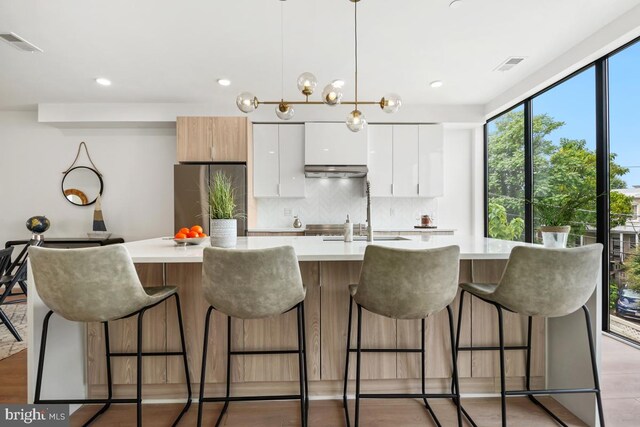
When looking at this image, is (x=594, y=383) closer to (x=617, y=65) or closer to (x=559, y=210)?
(x=559, y=210)

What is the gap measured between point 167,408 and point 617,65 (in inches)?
165

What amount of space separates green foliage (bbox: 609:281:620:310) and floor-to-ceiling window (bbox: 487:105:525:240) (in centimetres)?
123

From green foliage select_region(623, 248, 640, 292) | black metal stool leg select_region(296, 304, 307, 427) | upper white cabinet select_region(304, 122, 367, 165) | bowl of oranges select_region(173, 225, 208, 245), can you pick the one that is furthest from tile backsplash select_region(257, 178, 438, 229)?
black metal stool leg select_region(296, 304, 307, 427)

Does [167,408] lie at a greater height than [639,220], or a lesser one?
lesser

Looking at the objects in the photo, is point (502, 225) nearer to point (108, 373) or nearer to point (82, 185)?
point (108, 373)

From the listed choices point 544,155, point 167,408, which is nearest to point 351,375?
point 167,408

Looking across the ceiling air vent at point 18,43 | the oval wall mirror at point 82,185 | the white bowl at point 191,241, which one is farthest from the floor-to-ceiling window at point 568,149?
the oval wall mirror at point 82,185

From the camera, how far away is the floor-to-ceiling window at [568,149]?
2.98 meters

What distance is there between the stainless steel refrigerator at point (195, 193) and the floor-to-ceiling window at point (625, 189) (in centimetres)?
366

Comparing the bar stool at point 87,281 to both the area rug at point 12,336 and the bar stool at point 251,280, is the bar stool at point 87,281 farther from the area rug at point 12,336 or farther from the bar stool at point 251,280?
the area rug at point 12,336

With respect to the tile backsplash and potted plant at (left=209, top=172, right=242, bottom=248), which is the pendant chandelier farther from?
the tile backsplash

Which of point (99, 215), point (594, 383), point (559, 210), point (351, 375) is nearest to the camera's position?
point (594, 383)

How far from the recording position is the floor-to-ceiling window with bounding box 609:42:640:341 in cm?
266

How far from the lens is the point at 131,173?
4781mm
